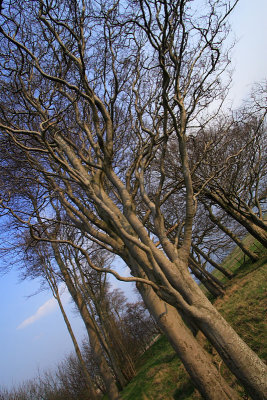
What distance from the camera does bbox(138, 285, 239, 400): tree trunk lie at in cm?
314

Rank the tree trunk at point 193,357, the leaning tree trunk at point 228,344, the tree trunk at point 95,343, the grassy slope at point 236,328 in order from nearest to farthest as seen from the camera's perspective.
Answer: the leaning tree trunk at point 228,344 < the tree trunk at point 193,357 < the grassy slope at point 236,328 < the tree trunk at point 95,343

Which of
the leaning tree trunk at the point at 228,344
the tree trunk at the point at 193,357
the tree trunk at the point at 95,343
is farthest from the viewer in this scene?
the tree trunk at the point at 95,343

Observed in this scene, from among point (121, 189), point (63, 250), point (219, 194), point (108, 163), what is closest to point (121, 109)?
point (108, 163)

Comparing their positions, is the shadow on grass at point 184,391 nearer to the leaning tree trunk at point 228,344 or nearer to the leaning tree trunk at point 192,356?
the leaning tree trunk at point 192,356

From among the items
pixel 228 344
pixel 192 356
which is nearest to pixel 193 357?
pixel 192 356

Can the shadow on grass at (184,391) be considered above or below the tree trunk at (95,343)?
below

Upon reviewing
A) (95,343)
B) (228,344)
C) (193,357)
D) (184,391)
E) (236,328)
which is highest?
(95,343)

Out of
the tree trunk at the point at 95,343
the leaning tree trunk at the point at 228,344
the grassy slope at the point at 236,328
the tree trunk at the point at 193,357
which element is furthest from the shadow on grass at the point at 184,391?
the tree trunk at the point at 95,343

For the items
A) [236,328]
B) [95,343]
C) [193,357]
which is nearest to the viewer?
[193,357]

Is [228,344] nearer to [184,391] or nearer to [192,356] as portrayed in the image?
[192,356]

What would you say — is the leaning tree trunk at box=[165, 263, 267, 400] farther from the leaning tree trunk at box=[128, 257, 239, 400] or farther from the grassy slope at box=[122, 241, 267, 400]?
the grassy slope at box=[122, 241, 267, 400]

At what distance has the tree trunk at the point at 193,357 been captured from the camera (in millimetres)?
3145

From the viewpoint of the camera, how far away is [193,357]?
10.8ft

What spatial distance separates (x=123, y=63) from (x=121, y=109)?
4.05 feet
